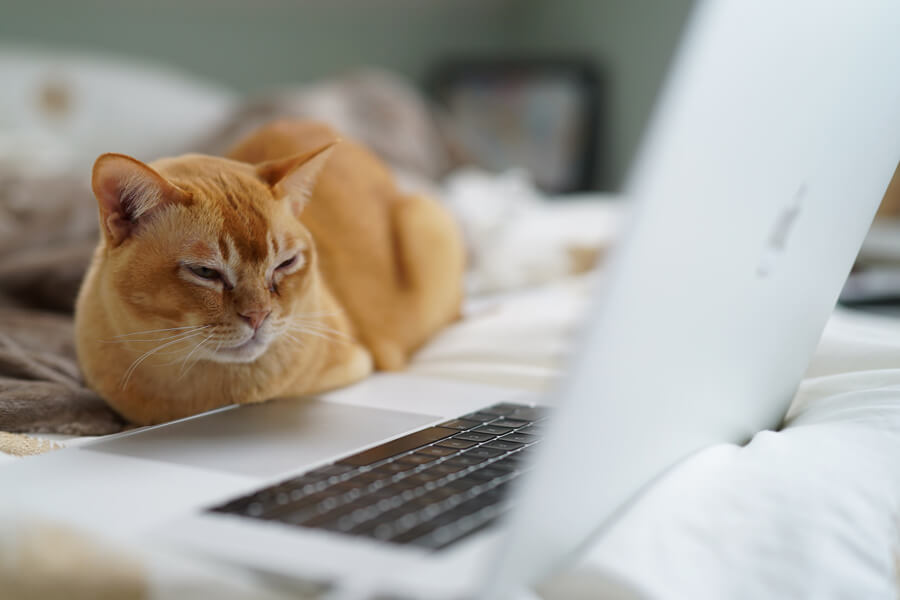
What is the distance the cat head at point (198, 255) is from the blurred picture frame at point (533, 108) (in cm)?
254

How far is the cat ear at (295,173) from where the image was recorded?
0.75m

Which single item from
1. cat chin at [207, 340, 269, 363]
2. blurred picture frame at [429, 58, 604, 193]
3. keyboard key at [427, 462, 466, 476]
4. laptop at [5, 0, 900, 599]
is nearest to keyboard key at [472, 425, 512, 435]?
laptop at [5, 0, 900, 599]

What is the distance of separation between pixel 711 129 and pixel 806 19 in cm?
13

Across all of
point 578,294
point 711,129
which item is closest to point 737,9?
point 711,129

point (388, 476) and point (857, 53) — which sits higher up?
point (857, 53)

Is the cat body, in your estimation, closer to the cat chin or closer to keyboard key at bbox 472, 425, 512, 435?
the cat chin

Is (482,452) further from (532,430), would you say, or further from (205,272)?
(205,272)

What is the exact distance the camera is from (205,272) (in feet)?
2.26

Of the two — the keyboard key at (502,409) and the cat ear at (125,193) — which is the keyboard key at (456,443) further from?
the cat ear at (125,193)

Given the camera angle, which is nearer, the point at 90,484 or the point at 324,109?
the point at 90,484

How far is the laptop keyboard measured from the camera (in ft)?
1.50

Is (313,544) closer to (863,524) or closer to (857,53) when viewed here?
(863,524)

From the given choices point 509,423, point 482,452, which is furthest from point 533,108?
point 482,452

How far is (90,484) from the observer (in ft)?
1.80
